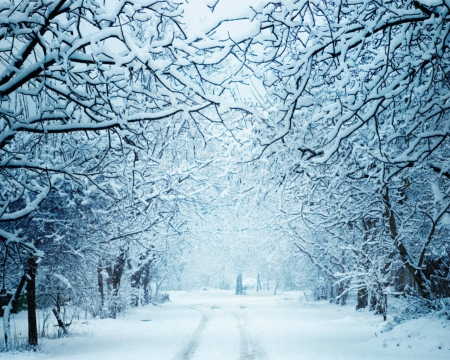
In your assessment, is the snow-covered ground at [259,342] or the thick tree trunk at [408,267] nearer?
the snow-covered ground at [259,342]

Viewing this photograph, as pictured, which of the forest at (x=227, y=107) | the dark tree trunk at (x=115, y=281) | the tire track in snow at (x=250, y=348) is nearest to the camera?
the forest at (x=227, y=107)

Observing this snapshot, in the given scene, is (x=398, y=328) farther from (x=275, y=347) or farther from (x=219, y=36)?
(x=219, y=36)

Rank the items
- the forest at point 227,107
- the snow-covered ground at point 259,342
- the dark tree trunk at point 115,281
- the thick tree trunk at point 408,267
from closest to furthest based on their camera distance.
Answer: the forest at point 227,107 < the snow-covered ground at point 259,342 < the thick tree trunk at point 408,267 < the dark tree trunk at point 115,281

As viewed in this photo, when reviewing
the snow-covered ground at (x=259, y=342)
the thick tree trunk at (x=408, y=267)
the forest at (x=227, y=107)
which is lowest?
the snow-covered ground at (x=259, y=342)

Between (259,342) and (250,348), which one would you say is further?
(259,342)

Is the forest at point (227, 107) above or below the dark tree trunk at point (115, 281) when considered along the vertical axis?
above

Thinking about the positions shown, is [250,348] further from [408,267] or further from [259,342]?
[408,267]

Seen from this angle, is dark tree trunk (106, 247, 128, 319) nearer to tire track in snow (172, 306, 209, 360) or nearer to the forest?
the forest

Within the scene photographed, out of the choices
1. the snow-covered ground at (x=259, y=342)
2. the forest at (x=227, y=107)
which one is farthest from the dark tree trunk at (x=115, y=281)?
the forest at (x=227, y=107)

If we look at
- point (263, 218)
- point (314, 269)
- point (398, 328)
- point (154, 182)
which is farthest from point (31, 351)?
point (314, 269)

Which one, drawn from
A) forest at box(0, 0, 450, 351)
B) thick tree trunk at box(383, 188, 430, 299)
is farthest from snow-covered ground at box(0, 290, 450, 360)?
forest at box(0, 0, 450, 351)

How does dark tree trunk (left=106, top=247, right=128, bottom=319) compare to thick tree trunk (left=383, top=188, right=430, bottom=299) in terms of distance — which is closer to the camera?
thick tree trunk (left=383, top=188, right=430, bottom=299)

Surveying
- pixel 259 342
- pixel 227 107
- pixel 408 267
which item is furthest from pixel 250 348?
pixel 227 107

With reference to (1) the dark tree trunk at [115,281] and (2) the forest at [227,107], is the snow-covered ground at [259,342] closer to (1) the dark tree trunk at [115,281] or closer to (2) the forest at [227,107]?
(2) the forest at [227,107]
